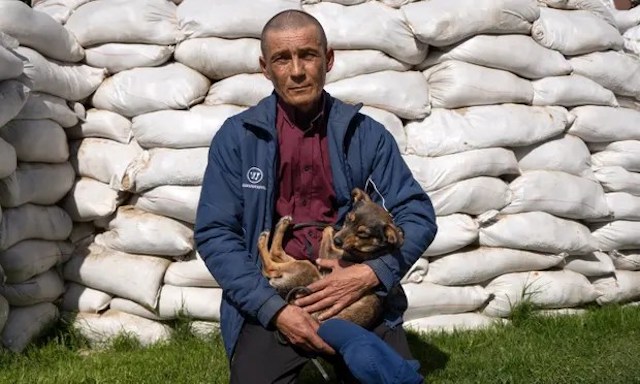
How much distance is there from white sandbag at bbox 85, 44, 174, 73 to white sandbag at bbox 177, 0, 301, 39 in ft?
0.61

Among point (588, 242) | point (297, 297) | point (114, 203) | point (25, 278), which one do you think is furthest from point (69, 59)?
point (588, 242)

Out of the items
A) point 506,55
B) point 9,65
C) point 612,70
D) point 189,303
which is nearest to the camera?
point 9,65

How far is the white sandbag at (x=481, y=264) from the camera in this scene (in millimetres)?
5285

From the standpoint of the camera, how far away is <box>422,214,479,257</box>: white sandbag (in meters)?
5.25

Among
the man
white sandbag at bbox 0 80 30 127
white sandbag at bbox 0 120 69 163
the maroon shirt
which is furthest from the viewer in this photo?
white sandbag at bbox 0 120 69 163

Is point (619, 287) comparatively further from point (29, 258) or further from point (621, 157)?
point (29, 258)

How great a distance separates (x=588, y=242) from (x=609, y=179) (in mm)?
449

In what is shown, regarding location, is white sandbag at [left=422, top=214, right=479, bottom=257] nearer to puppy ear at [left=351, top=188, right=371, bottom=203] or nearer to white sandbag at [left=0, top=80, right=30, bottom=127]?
puppy ear at [left=351, top=188, right=371, bottom=203]

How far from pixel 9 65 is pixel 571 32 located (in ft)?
10.7

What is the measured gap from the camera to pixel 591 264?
5727 mm

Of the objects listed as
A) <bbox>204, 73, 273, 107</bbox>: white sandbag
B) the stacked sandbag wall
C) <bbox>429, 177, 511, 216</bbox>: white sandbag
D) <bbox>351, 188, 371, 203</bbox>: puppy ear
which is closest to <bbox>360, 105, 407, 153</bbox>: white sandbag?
the stacked sandbag wall

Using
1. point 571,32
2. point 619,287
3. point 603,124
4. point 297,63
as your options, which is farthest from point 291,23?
point 619,287

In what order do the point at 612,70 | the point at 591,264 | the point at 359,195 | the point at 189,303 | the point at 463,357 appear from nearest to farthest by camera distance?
Result: the point at 359,195
the point at 463,357
the point at 189,303
the point at 591,264
the point at 612,70

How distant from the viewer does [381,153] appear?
3.65 meters
